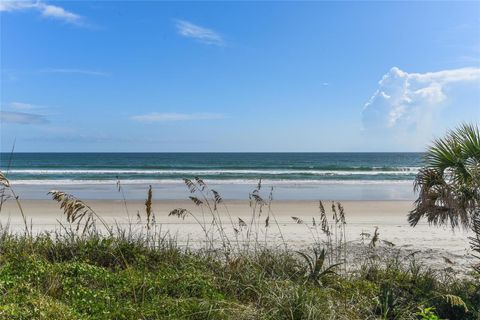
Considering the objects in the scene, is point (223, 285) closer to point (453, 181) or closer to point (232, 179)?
point (453, 181)

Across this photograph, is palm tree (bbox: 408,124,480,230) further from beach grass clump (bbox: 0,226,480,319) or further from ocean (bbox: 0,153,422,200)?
ocean (bbox: 0,153,422,200)

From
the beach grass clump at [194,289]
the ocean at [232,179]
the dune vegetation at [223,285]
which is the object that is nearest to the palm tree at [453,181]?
the dune vegetation at [223,285]

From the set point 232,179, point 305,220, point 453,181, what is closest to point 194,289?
point 453,181

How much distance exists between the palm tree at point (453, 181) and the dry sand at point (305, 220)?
3.47 feet

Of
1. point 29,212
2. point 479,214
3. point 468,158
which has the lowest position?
point 29,212

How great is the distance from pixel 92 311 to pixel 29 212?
1232cm

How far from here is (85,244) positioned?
588 centimetres

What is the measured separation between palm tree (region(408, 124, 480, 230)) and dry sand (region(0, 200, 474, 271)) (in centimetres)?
106

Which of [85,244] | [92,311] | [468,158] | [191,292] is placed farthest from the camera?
[85,244]

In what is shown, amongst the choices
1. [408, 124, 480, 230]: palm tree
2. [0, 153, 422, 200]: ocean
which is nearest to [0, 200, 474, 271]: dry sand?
[408, 124, 480, 230]: palm tree

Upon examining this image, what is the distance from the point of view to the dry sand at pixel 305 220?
8508 mm

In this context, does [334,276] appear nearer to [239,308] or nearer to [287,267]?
[287,267]

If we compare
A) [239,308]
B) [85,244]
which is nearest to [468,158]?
[239,308]

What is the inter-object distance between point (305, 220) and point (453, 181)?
26.9ft
